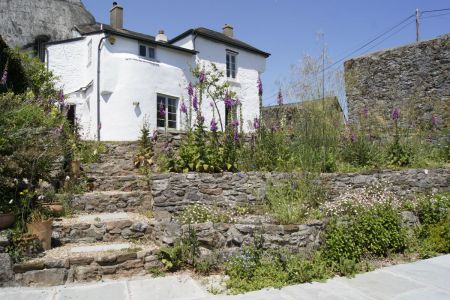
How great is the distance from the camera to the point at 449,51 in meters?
10.2

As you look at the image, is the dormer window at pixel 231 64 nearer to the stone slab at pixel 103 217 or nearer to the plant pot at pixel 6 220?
the stone slab at pixel 103 217

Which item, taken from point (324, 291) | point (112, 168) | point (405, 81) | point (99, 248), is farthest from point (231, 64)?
point (324, 291)

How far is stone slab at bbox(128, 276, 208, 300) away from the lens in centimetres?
387

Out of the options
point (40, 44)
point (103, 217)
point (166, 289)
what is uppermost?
point (40, 44)

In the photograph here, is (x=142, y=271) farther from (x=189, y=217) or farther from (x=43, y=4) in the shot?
(x=43, y=4)

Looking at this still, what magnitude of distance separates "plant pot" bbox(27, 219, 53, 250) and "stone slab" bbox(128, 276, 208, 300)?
4.84ft

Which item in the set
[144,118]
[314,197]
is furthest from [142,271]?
[144,118]

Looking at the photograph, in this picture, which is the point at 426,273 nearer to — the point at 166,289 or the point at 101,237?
the point at 166,289

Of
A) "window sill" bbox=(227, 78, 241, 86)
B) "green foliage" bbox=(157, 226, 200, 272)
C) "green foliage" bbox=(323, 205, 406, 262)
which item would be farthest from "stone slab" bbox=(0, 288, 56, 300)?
"window sill" bbox=(227, 78, 241, 86)

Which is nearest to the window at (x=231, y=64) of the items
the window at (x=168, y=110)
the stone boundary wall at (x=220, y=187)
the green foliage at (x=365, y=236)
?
the window at (x=168, y=110)

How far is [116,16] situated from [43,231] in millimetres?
13850

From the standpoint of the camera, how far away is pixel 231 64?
17750 mm

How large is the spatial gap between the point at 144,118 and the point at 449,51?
1050cm

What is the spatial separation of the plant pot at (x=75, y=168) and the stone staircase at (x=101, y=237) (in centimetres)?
27
